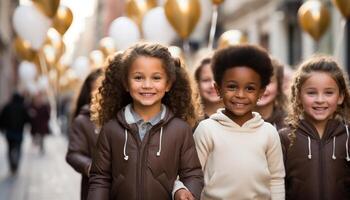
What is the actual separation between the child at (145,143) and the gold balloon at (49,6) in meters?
3.57

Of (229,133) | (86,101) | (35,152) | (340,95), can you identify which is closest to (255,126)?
(229,133)

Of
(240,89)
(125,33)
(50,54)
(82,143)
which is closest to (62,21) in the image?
(125,33)

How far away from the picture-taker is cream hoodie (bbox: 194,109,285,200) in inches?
135

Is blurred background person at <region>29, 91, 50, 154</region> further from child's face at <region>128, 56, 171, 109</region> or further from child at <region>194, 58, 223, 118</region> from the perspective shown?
child's face at <region>128, 56, 171, 109</region>

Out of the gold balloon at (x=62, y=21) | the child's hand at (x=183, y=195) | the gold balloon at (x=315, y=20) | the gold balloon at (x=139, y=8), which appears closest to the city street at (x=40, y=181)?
the gold balloon at (x=139, y=8)

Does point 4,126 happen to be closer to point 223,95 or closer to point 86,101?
point 86,101

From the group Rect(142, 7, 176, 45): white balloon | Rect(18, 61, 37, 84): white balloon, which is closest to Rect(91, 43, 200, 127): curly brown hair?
Rect(142, 7, 176, 45): white balloon

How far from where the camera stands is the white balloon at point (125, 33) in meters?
9.28

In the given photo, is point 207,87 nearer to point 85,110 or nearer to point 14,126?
point 85,110

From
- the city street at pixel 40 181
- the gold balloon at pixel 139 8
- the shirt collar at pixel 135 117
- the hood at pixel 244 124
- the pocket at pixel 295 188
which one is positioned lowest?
the city street at pixel 40 181

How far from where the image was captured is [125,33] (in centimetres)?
935

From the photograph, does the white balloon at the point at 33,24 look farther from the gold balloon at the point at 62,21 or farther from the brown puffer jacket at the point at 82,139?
the brown puffer jacket at the point at 82,139

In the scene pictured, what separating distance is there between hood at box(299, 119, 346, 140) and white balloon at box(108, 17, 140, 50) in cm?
555

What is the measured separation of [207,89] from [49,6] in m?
2.70
